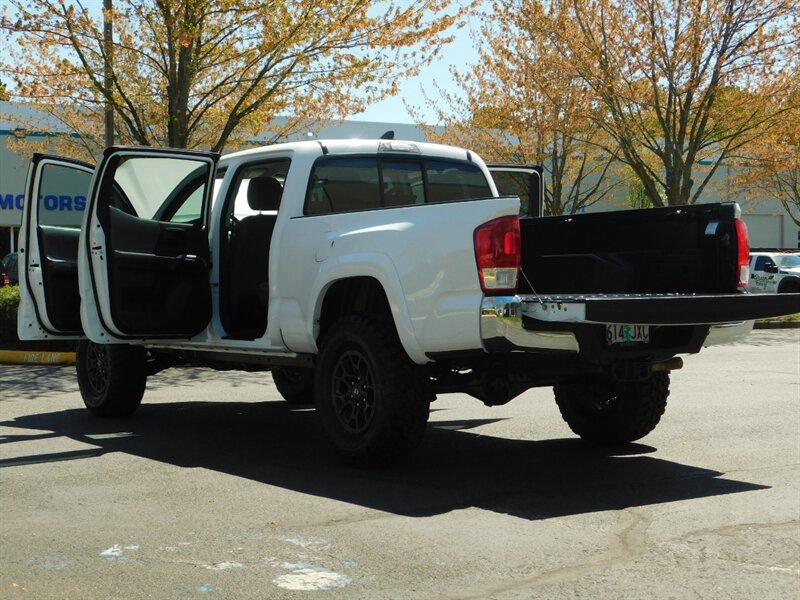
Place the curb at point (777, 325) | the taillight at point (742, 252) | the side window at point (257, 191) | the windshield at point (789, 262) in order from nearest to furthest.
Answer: the taillight at point (742, 252)
the side window at point (257, 191)
the curb at point (777, 325)
the windshield at point (789, 262)

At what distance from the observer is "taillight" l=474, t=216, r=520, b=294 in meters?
6.42

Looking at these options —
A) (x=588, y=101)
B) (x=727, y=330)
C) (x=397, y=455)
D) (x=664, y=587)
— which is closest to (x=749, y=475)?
(x=727, y=330)

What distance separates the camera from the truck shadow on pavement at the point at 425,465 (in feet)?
20.9

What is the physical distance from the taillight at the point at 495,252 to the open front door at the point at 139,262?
3.08m

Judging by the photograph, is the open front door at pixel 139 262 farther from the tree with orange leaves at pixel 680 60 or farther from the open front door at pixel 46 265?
the tree with orange leaves at pixel 680 60

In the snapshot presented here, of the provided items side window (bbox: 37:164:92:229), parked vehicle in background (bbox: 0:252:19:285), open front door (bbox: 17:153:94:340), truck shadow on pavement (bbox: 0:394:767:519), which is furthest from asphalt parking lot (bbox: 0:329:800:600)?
parked vehicle in background (bbox: 0:252:19:285)

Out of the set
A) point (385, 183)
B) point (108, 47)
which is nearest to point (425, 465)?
point (385, 183)

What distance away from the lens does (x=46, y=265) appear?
30.7ft

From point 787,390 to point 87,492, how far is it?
7664 millimetres

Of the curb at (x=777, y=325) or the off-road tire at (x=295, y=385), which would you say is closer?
the off-road tire at (x=295, y=385)

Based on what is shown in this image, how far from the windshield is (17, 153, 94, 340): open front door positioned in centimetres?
2878

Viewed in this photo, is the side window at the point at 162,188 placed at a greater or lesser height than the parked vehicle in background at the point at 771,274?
greater

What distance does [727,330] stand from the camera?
7.30 meters

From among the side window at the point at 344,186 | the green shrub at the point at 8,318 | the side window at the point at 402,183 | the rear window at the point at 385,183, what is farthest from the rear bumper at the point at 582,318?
the green shrub at the point at 8,318
